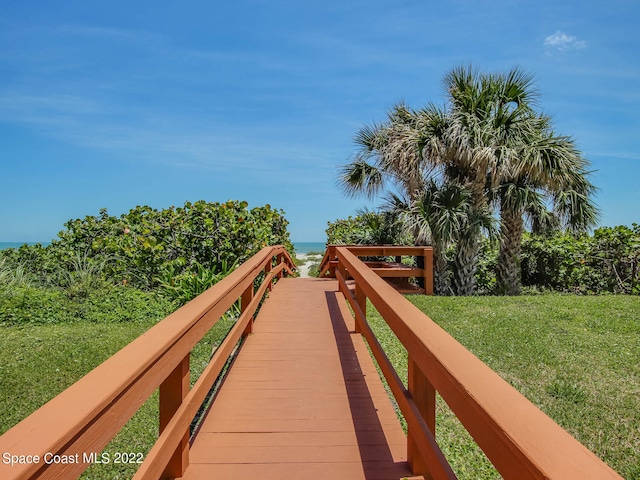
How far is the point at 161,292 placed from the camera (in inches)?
364

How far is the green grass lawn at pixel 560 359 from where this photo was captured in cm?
374

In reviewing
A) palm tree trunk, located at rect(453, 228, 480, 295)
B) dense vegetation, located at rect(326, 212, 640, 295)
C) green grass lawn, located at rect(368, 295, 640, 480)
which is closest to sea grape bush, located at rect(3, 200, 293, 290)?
green grass lawn, located at rect(368, 295, 640, 480)

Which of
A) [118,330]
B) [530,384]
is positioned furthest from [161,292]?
[530,384]

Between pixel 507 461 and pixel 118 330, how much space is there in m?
7.03

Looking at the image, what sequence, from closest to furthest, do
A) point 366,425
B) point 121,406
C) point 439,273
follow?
point 121,406, point 366,425, point 439,273

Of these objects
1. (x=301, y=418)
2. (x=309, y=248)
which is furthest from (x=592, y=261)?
(x=309, y=248)

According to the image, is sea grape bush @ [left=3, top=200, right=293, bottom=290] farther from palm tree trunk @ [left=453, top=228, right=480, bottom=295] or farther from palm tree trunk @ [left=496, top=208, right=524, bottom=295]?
palm tree trunk @ [left=496, top=208, right=524, bottom=295]

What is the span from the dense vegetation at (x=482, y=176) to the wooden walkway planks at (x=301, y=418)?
6577 millimetres

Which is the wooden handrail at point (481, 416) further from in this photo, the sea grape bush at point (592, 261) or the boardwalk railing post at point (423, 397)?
the sea grape bush at point (592, 261)

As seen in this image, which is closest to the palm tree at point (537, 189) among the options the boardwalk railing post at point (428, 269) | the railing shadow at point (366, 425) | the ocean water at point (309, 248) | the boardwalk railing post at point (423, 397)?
the boardwalk railing post at point (428, 269)

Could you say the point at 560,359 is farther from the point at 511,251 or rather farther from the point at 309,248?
the point at 309,248

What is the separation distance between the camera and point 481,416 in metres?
1.30

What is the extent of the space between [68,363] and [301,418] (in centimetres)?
393

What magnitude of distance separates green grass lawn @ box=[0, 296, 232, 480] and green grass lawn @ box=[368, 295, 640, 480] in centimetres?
265
